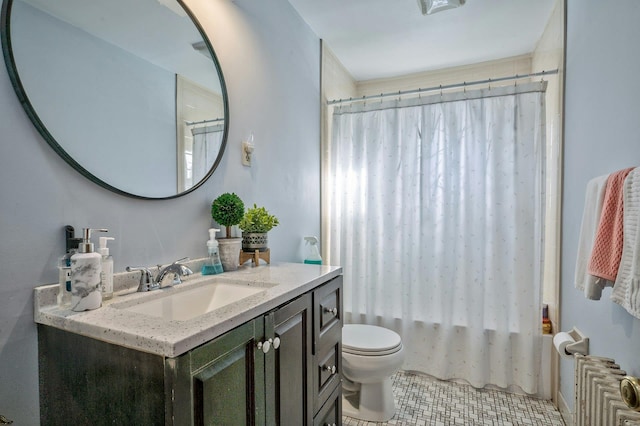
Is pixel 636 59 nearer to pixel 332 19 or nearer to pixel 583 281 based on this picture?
pixel 583 281

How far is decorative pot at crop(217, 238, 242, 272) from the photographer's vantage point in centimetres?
135

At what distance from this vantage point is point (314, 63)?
2.38 metres

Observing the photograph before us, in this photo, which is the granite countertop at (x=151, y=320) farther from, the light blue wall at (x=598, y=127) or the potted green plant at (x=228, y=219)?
the light blue wall at (x=598, y=127)

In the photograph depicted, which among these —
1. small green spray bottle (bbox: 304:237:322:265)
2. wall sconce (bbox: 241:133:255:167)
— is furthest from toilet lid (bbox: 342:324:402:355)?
wall sconce (bbox: 241:133:255:167)

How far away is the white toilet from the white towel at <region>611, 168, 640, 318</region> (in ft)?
3.62

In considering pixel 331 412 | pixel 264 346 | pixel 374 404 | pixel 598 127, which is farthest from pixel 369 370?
pixel 598 127

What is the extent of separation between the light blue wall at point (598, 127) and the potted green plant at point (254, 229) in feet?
4.76

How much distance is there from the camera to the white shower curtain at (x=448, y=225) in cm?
213

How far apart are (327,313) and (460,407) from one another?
1.32 meters

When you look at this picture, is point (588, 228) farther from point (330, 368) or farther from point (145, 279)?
point (145, 279)

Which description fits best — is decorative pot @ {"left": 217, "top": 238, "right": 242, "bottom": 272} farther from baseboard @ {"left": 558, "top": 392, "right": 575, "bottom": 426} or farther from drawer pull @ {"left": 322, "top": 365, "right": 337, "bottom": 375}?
baseboard @ {"left": 558, "top": 392, "right": 575, "bottom": 426}

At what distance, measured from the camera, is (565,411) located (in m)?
1.85

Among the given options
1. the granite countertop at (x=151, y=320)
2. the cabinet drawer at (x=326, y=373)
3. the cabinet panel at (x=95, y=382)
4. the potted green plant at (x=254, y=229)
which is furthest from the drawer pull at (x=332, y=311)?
the cabinet panel at (x=95, y=382)

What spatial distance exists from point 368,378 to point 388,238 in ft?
3.37
